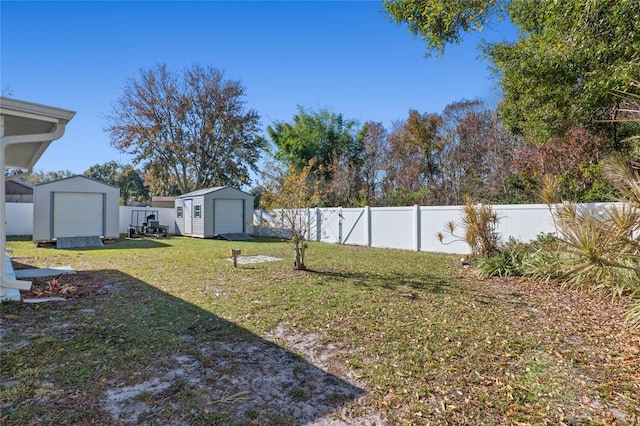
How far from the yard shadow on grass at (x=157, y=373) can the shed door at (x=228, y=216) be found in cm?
1172

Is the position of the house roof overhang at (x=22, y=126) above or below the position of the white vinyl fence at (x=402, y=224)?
above

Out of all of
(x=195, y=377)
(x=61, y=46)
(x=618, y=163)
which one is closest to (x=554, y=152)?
(x=618, y=163)

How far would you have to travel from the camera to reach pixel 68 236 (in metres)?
12.8

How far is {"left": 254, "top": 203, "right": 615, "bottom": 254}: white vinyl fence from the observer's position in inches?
333

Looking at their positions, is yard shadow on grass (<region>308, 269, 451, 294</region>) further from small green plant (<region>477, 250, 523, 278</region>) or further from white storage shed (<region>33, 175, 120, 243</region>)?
white storage shed (<region>33, 175, 120, 243</region>)

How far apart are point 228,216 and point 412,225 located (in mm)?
9411

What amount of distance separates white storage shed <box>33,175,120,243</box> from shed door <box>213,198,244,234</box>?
4186mm

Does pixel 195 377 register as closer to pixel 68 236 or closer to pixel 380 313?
pixel 380 313

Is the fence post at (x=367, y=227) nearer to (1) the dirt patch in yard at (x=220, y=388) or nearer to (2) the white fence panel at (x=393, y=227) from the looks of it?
(2) the white fence panel at (x=393, y=227)

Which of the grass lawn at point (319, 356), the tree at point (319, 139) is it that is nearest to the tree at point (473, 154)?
the tree at point (319, 139)

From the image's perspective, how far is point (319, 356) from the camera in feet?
10.5

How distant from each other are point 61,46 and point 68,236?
7926 millimetres

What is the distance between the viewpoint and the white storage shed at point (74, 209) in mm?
12242

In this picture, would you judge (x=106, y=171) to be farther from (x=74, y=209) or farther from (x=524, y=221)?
(x=524, y=221)
